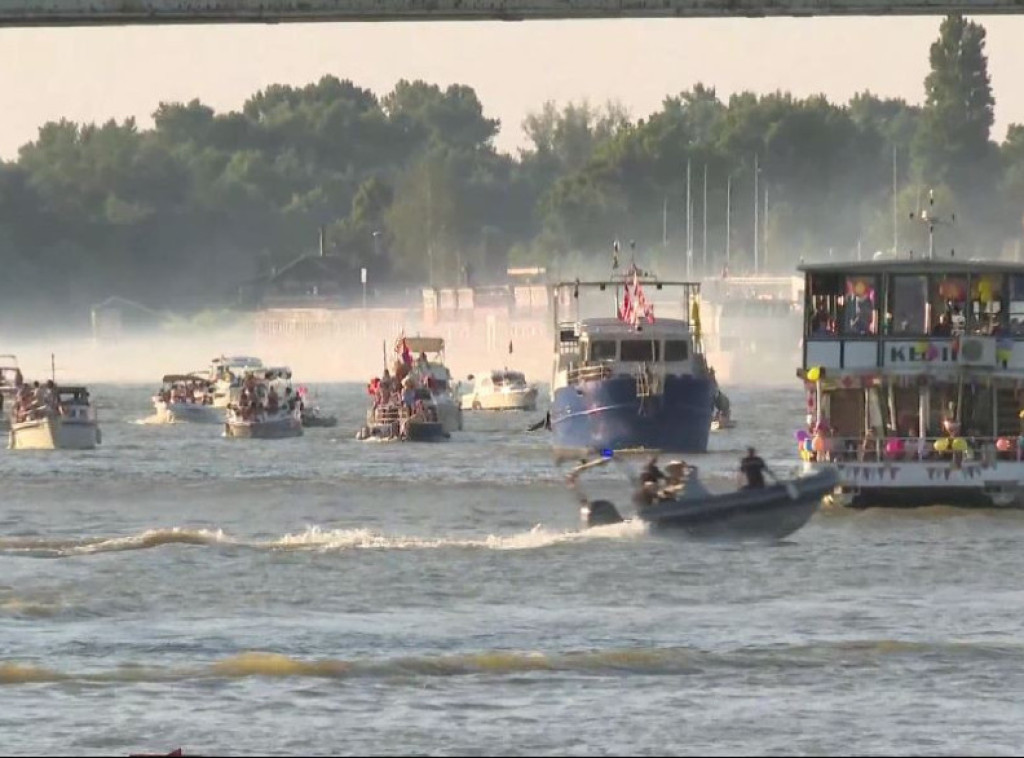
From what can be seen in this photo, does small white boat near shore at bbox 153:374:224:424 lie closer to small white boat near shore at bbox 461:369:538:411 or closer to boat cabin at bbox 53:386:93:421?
boat cabin at bbox 53:386:93:421

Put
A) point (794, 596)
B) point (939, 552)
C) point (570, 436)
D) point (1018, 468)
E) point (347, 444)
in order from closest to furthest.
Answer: point (794, 596) → point (939, 552) → point (1018, 468) → point (570, 436) → point (347, 444)

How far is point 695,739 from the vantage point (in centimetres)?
3406

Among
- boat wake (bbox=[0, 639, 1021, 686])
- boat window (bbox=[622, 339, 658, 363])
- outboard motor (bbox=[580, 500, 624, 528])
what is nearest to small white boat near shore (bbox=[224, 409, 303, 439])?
boat window (bbox=[622, 339, 658, 363])

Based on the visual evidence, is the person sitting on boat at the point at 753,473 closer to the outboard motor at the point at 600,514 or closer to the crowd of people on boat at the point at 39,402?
the outboard motor at the point at 600,514

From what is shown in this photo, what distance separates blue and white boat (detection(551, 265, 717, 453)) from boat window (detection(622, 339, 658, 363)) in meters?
0.03

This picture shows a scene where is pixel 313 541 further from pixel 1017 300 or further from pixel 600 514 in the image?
pixel 1017 300

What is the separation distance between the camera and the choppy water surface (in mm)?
34875

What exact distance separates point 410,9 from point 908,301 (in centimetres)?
3025

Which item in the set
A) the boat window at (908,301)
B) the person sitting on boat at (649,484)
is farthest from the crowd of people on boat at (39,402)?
the person sitting on boat at (649,484)

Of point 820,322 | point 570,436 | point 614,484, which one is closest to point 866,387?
point 820,322

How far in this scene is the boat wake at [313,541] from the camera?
5631 centimetres

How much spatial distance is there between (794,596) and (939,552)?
8.28 m

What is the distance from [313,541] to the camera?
188ft

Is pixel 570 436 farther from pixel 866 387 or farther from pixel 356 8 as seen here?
pixel 356 8
